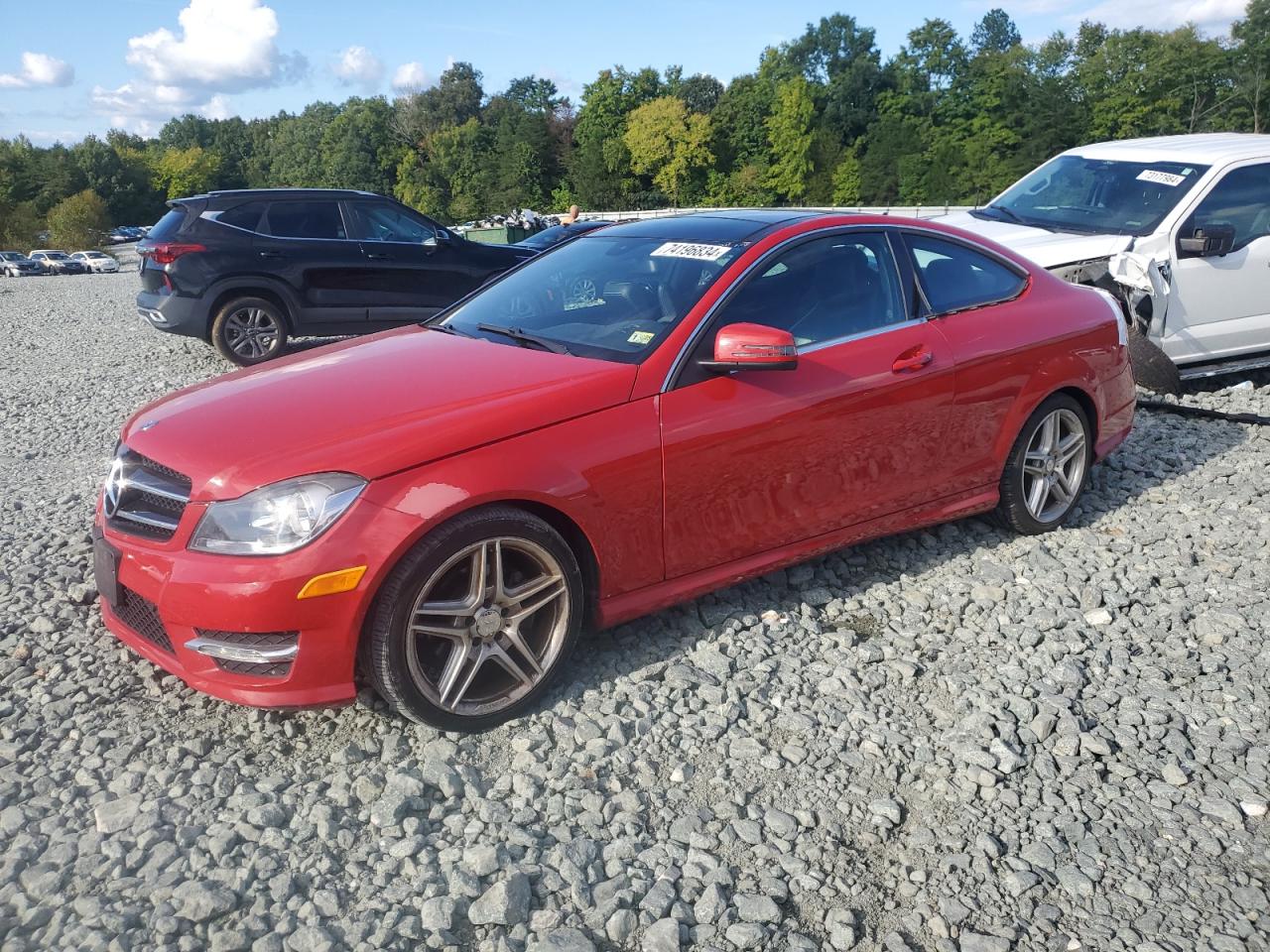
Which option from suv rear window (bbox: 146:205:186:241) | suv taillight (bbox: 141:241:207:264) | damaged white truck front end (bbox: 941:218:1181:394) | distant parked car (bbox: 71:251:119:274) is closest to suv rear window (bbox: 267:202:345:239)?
suv taillight (bbox: 141:241:207:264)

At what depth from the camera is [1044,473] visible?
521 centimetres

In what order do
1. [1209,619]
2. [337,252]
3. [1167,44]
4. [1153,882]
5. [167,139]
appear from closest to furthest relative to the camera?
1. [1153,882]
2. [1209,619]
3. [337,252]
4. [1167,44]
5. [167,139]

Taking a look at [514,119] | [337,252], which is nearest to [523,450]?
[337,252]

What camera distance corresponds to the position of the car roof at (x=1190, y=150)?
26.5ft

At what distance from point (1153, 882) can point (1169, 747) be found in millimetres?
755

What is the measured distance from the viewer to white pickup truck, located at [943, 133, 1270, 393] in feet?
24.9

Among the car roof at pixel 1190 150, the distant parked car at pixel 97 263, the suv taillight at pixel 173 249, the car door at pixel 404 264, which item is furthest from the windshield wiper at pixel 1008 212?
the distant parked car at pixel 97 263

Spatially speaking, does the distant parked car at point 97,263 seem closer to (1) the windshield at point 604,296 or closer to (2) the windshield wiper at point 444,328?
(2) the windshield wiper at point 444,328

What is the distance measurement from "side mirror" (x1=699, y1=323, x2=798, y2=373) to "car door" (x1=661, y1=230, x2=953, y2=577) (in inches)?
3.4

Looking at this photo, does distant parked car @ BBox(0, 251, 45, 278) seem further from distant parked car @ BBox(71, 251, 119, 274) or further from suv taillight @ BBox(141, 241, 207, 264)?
suv taillight @ BBox(141, 241, 207, 264)

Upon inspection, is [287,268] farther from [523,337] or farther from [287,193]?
[523,337]

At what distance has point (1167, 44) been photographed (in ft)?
262

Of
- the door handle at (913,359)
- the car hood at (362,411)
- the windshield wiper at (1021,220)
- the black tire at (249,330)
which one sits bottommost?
the black tire at (249,330)

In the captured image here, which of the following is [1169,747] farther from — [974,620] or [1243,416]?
[1243,416]
